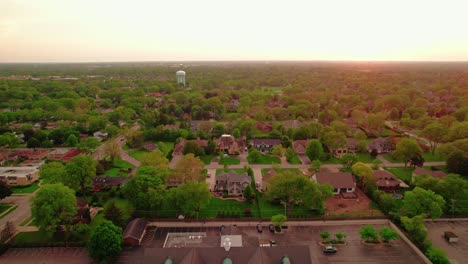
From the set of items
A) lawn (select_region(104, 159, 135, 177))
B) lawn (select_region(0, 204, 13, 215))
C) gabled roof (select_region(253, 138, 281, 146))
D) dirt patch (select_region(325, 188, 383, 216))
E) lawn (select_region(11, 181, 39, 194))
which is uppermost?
gabled roof (select_region(253, 138, 281, 146))

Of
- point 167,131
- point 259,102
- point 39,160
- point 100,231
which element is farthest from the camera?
point 259,102

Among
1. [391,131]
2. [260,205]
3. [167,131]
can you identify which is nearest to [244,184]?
[260,205]

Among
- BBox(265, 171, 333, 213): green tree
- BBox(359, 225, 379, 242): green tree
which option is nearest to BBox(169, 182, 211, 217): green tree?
BBox(265, 171, 333, 213): green tree

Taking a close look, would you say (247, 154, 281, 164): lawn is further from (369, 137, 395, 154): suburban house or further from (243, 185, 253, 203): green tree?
(369, 137, 395, 154): suburban house

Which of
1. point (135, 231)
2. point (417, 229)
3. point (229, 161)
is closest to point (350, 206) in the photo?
point (417, 229)

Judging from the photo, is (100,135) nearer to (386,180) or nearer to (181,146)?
(181,146)

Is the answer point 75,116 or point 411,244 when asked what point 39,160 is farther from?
point 411,244
